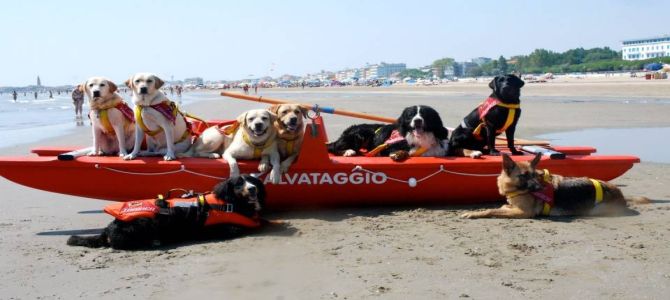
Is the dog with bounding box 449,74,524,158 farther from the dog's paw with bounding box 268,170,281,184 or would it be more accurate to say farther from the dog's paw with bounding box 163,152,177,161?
the dog's paw with bounding box 163,152,177,161

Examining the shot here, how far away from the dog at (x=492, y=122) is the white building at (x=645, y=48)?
143943mm

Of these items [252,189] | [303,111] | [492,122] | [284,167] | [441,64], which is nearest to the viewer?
[252,189]

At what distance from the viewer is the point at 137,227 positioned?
4754 millimetres

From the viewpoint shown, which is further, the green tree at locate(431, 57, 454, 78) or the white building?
the green tree at locate(431, 57, 454, 78)

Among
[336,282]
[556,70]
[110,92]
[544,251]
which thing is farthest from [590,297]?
[556,70]

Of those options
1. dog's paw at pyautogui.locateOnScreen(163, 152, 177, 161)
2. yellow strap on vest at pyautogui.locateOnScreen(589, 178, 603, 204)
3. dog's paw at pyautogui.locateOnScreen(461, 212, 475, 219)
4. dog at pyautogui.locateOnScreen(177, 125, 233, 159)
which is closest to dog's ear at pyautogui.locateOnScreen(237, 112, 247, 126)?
dog at pyautogui.locateOnScreen(177, 125, 233, 159)

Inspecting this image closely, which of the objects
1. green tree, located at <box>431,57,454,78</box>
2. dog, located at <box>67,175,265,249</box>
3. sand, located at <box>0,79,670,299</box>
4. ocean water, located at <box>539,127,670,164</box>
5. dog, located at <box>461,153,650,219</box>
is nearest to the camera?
sand, located at <box>0,79,670,299</box>

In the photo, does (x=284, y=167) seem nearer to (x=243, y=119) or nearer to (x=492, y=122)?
(x=243, y=119)

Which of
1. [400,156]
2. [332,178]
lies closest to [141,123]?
[332,178]

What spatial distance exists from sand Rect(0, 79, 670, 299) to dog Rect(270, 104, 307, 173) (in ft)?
1.92

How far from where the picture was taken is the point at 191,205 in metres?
4.95

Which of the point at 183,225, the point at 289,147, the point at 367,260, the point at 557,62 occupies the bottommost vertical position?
the point at 367,260

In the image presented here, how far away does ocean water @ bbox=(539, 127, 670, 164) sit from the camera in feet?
31.6

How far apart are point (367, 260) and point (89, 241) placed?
2.32 metres
